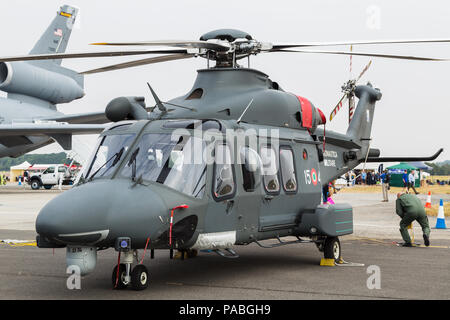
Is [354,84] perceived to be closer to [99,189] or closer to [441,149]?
[441,149]

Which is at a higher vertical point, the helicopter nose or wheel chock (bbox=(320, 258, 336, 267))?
the helicopter nose

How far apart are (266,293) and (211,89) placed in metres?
3.64

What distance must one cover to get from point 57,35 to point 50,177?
12.4 meters

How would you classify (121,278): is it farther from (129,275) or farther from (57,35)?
(57,35)

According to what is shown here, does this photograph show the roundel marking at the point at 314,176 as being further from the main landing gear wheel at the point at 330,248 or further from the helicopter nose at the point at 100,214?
the helicopter nose at the point at 100,214

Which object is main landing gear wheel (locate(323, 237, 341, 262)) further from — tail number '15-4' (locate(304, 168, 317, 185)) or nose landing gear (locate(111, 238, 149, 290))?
nose landing gear (locate(111, 238, 149, 290))

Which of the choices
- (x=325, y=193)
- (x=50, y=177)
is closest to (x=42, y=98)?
(x=50, y=177)

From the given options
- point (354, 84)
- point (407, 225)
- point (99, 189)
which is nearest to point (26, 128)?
point (354, 84)

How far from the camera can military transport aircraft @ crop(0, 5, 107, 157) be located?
2885 cm

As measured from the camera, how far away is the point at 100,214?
6.49 metres

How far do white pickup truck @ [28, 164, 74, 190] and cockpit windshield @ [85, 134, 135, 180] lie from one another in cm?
3648

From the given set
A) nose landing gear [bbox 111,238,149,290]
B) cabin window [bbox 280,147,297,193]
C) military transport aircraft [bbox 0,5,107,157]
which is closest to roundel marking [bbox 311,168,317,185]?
cabin window [bbox 280,147,297,193]

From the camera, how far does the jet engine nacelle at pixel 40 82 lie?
104 feet

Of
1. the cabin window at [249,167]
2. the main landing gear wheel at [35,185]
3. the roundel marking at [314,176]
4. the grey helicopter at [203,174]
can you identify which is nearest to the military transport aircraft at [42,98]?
the main landing gear wheel at [35,185]
